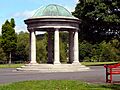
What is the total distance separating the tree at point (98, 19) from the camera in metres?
53.6

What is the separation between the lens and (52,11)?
47.3 metres

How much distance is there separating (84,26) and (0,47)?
45.3m

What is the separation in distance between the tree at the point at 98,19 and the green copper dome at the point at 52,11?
292 inches

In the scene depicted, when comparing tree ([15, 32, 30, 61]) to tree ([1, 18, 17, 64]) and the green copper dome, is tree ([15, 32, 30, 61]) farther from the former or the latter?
the green copper dome

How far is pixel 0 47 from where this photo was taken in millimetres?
99000

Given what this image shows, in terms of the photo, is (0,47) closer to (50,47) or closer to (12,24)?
(12,24)

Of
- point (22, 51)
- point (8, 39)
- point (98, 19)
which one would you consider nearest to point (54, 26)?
point (98, 19)

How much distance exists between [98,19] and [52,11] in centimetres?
993

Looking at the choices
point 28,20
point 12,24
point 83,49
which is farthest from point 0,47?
point 28,20

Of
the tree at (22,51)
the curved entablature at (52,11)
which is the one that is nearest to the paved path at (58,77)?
the curved entablature at (52,11)

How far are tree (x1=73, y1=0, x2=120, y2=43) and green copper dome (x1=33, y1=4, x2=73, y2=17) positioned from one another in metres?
7.42

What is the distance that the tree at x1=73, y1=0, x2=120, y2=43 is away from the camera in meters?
53.6

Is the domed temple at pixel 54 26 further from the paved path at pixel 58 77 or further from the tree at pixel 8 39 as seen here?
the tree at pixel 8 39

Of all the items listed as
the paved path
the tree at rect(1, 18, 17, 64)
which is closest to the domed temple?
the paved path
